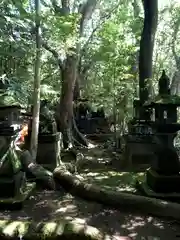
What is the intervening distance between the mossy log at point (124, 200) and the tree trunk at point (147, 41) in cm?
513

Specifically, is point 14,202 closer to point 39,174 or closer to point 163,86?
point 39,174

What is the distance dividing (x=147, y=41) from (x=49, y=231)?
9289 mm

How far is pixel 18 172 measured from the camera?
6.68m

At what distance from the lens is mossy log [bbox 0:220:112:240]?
4.18 metres

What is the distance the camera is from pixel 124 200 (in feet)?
21.2

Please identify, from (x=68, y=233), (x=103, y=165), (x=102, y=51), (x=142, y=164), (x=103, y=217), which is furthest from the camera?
(x=102, y=51)

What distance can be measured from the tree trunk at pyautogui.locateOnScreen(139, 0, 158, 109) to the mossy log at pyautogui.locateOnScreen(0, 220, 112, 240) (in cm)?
796

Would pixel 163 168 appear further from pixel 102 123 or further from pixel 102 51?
pixel 102 123

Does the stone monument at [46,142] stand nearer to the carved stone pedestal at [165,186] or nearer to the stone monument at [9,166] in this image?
the stone monument at [9,166]

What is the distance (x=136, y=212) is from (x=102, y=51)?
1163 cm

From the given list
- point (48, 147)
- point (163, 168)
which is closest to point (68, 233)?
point (163, 168)

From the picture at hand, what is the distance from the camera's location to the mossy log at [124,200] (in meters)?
5.87

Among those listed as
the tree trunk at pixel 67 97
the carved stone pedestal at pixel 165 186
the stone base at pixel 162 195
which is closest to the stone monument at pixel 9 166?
the stone base at pixel 162 195

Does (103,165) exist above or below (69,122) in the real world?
below
